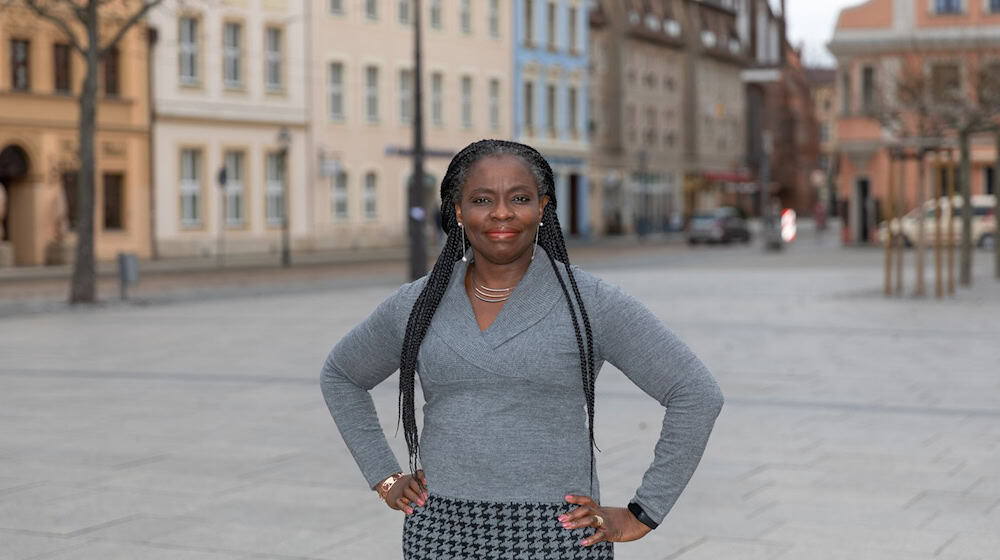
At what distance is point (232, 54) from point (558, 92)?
23004 mm

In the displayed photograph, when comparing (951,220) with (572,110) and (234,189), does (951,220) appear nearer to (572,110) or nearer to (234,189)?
(234,189)

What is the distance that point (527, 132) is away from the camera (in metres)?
64.3

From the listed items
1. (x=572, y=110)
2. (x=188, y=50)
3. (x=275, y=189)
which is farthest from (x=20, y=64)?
(x=572, y=110)

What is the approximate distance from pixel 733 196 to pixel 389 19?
41.1m

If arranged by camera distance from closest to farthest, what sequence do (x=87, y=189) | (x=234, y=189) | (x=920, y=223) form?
(x=920, y=223) < (x=87, y=189) < (x=234, y=189)

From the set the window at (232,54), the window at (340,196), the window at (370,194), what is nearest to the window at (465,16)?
the window at (370,194)

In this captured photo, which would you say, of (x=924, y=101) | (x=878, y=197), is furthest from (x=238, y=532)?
(x=878, y=197)

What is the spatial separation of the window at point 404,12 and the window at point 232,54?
9145mm

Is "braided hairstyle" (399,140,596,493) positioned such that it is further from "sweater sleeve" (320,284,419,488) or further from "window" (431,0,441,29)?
"window" (431,0,441,29)

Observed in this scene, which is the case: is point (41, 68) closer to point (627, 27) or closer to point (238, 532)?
point (238, 532)

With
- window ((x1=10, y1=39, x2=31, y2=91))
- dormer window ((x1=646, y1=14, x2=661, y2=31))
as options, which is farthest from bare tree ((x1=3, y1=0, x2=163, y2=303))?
dormer window ((x1=646, y1=14, x2=661, y2=31))

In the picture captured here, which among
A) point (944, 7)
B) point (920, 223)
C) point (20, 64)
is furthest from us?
point (944, 7)

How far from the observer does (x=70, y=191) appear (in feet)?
131

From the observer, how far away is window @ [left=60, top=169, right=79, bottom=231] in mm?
39750
